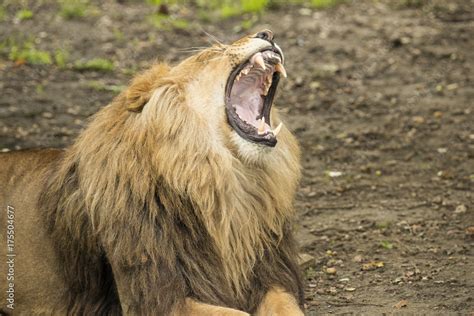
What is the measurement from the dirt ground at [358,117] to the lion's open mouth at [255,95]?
0.61 m

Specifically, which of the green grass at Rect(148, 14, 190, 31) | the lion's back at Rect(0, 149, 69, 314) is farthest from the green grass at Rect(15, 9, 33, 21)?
the lion's back at Rect(0, 149, 69, 314)

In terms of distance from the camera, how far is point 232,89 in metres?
4.82

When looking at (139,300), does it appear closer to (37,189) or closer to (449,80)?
(37,189)

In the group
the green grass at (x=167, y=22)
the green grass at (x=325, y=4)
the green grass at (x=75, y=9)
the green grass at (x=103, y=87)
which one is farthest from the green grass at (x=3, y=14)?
the green grass at (x=325, y=4)

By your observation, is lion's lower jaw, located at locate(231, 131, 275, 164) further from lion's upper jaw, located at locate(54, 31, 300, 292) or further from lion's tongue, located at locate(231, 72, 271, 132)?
lion's tongue, located at locate(231, 72, 271, 132)

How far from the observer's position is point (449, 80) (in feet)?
29.7

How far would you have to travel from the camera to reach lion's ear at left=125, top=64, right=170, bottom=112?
15.3ft

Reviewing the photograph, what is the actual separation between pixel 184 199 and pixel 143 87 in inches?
23.1

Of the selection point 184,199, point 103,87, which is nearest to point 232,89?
point 184,199

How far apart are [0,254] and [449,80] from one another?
502cm

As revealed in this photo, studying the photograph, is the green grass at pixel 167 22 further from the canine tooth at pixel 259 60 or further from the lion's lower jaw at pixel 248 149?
the lion's lower jaw at pixel 248 149

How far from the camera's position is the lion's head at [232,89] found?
4637 millimetres

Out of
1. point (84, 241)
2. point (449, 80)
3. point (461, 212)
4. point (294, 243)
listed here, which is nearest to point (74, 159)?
point (84, 241)

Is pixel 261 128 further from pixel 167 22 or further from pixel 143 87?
pixel 167 22
